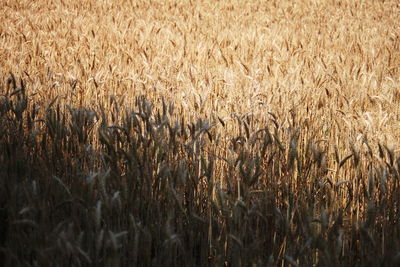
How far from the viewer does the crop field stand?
1.37m

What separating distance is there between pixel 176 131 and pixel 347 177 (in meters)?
0.71

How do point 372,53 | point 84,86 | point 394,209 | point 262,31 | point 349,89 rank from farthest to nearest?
point 262,31 < point 372,53 < point 349,89 < point 84,86 < point 394,209

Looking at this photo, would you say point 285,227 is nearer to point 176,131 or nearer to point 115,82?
point 176,131

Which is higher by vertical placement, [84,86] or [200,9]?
[200,9]

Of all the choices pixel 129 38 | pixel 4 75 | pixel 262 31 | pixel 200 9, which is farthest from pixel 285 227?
pixel 200 9

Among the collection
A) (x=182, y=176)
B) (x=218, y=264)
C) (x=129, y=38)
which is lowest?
(x=218, y=264)

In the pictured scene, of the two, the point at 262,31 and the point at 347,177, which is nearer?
the point at 347,177

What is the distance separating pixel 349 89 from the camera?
10.9 ft

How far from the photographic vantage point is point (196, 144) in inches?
72.7

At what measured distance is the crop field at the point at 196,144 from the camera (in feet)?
4.49

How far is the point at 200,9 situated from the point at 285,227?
652 cm

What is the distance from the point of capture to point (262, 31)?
5875 mm

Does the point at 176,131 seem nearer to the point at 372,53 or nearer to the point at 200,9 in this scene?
the point at 372,53

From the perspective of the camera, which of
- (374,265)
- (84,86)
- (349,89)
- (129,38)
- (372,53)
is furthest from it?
(129,38)
